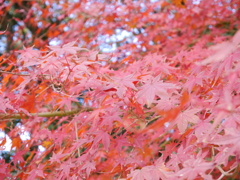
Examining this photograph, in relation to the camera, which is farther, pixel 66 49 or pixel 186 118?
pixel 66 49

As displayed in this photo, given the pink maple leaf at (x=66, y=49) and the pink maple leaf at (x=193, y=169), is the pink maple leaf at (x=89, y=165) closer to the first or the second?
the pink maple leaf at (x=193, y=169)

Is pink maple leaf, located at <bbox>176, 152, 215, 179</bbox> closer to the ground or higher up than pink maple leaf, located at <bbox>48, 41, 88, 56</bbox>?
closer to the ground

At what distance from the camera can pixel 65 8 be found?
5.09 meters

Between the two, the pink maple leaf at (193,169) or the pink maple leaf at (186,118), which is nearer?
the pink maple leaf at (193,169)

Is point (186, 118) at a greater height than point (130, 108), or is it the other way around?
point (186, 118)

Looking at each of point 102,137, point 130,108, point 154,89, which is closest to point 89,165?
point 102,137

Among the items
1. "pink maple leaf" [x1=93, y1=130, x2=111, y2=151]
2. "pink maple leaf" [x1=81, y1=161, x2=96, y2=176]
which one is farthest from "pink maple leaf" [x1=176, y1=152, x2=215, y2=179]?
"pink maple leaf" [x1=81, y1=161, x2=96, y2=176]

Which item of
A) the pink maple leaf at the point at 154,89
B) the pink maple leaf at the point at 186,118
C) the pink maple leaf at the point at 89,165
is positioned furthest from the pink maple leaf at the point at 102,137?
the pink maple leaf at the point at 186,118

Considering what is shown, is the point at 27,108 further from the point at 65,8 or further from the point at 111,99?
the point at 65,8

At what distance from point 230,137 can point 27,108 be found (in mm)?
→ 1347

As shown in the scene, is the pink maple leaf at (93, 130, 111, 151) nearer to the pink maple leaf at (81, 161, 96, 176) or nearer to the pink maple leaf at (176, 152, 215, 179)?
the pink maple leaf at (81, 161, 96, 176)

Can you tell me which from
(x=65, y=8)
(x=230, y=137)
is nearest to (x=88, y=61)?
(x=230, y=137)

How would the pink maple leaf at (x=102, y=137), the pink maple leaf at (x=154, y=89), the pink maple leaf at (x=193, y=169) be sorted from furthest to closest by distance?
the pink maple leaf at (x=102, y=137) < the pink maple leaf at (x=154, y=89) < the pink maple leaf at (x=193, y=169)

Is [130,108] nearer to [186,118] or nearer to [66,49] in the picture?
[186,118]
